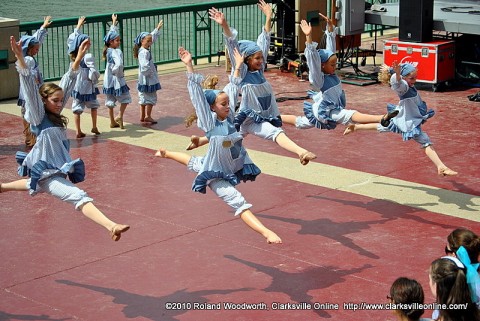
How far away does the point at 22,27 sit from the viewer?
1805cm

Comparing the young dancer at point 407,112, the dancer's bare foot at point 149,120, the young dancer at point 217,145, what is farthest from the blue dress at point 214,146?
the dancer's bare foot at point 149,120

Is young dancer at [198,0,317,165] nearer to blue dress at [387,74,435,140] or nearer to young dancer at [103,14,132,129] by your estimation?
blue dress at [387,74,435,140]

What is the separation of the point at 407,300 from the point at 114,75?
10205 mm

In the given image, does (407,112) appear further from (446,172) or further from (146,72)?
(146,72)

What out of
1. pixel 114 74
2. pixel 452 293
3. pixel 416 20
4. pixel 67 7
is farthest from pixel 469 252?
pixel 67 7

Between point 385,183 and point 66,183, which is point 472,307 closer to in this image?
point 66,183

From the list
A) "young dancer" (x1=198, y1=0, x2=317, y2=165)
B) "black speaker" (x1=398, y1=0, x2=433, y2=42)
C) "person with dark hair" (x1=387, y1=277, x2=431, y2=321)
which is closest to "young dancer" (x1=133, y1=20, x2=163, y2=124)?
"young dancer" (x1=198, y1=0, x2=317, y2=165)

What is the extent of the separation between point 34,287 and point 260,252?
7.74 ft

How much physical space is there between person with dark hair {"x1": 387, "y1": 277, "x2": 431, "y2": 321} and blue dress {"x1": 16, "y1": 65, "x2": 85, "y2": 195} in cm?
410

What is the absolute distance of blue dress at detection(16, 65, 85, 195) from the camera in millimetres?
8742

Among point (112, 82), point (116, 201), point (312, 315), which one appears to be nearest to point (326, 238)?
point (312, 315)

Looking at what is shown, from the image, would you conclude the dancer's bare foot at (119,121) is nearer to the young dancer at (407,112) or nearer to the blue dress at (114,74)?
the blue dress at (114,74)

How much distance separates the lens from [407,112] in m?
11.7

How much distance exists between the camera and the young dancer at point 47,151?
342 inches
